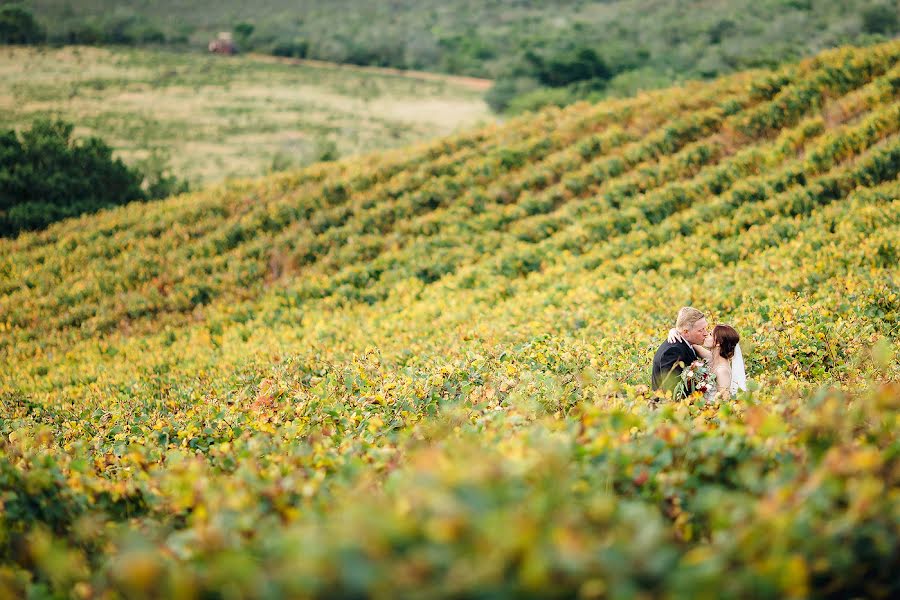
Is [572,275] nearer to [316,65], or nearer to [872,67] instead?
[872,67]

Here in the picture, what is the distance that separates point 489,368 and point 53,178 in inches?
857

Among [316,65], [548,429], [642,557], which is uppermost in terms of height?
[316,65]

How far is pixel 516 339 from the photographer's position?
8578 mm

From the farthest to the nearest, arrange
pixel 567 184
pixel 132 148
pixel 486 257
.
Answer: pixel 132 148
pixel 567 184
pixel 486 257

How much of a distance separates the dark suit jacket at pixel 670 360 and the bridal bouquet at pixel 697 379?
0.28 ft

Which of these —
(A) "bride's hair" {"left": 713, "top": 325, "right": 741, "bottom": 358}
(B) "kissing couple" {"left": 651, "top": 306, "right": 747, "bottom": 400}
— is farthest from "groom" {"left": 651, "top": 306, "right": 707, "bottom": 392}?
(A) "bride's hair" {"left": 713, "top": 325, "right": 741, "bottom": 358}

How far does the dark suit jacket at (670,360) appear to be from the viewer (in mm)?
5527

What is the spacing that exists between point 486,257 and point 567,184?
4039 mm

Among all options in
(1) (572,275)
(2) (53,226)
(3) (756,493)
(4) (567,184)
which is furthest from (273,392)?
(2) (53,226)

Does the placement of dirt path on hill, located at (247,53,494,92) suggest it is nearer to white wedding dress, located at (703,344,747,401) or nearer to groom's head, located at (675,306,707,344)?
groom's head, located at (675,306,707,344)

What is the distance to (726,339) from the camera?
5.62 m

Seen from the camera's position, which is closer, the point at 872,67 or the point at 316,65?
the point at 872,67

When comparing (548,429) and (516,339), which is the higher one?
(548,429)

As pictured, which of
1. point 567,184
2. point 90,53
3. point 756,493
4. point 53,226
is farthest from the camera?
point 90,53
